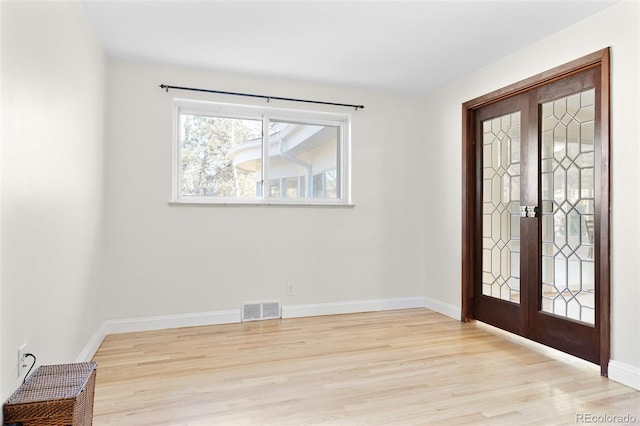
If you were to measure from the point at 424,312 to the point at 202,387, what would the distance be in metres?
2.53

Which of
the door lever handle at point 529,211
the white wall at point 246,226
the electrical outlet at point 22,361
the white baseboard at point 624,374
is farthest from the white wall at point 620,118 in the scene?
the electrical outlet at point 22,361

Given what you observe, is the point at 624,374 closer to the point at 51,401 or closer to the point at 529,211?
the point at 529,211

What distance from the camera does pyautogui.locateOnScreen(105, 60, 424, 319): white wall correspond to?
3400 mm

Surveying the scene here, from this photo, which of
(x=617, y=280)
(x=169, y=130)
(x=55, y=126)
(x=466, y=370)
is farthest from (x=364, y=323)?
(x=55, y=126)

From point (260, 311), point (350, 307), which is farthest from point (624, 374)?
point (260, 311)

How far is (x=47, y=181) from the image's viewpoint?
193 cm

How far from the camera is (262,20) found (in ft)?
8.76

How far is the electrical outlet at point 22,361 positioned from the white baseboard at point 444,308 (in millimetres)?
3363

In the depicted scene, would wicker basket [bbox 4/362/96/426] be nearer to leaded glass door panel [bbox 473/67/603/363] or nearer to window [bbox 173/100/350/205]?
window [bbox 173/100/350/205]

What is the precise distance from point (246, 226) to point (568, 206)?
2.65 metres

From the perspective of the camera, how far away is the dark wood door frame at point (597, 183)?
246 centimetres

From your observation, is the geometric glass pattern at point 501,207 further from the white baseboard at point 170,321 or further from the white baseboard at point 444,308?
the white baseboard at point 170,321

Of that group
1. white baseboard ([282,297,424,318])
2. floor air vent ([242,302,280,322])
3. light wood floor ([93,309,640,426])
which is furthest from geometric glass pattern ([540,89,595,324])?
floor air vent ([242,302,280,322])

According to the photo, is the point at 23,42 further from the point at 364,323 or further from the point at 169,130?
the point at 364,323
